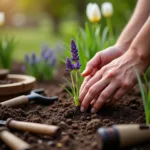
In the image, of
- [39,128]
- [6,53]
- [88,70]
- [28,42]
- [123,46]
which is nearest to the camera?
[39,128]

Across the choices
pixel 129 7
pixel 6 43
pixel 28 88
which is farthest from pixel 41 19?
pixel 28 88

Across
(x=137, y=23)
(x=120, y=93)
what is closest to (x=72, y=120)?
(x=120, y=93)

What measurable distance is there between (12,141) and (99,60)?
3.27ft

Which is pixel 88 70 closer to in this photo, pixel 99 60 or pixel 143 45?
pixel 99 60

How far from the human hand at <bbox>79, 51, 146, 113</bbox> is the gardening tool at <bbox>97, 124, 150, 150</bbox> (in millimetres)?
405

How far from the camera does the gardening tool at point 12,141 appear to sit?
62.8 inches

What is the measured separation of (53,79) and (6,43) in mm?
772

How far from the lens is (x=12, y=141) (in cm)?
167

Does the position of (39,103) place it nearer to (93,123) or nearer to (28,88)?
(28,88)

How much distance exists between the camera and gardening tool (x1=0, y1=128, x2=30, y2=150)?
5.23 feet

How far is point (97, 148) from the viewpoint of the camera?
171cm

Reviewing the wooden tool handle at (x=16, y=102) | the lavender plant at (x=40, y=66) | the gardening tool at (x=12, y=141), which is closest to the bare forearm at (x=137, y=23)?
the wooden tool handle at (x=16, y=102)

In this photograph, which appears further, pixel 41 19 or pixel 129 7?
pixel 41 19

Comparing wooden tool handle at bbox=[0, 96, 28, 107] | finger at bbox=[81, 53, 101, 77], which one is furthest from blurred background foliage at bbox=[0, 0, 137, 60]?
wooden tool handle at bbox=[0, 96, 28, 107]
